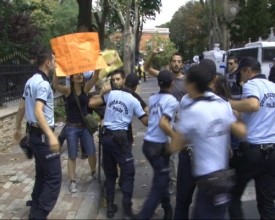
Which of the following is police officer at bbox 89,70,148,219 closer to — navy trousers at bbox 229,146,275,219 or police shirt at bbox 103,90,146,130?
police shirt at bbox 103,90,146,130

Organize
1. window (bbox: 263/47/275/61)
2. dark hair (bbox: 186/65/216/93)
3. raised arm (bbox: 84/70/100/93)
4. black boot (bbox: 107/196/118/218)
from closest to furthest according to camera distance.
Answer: dark hair (bbox: 186/65/216/93), black boot (bbox: 107/196/118/218), raised arm (bbox: 84/70/100/93), window (bbox: 263/47/275/61)

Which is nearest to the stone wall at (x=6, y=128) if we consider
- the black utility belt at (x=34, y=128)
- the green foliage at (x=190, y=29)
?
the black utility belt at (x=34, y=128)

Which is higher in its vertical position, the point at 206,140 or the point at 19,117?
the point at 206,140

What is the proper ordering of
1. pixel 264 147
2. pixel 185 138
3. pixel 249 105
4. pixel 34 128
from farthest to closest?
pixel 34 128 < pixel 264 147 < pixel 249 105 < pixel 185 138

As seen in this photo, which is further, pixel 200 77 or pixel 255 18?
pixel 255 18

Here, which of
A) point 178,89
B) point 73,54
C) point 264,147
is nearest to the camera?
point 264,147

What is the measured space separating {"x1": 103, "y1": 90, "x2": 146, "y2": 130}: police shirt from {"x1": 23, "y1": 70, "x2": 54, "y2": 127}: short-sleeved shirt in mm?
754

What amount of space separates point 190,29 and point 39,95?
223 ft

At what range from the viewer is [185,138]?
363 cm

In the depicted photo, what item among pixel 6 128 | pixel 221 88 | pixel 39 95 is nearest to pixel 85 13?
pixel 6 128

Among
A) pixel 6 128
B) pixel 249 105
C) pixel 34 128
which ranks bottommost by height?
pixel 6 128

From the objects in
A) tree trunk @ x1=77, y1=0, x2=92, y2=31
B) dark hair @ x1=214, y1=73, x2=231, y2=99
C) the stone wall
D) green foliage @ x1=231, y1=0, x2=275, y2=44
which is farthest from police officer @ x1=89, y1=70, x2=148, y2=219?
green foliage @ x1=231, y1=0, x2=275, y2=44

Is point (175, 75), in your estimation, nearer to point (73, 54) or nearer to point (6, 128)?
point (73, 54)

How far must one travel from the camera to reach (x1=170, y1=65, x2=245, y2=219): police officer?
11.9 ft
